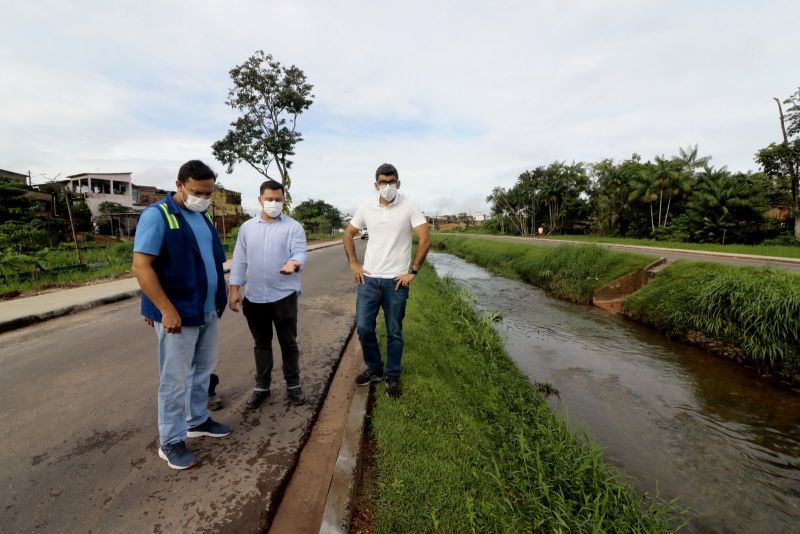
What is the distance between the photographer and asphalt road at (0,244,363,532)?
201 centimetres

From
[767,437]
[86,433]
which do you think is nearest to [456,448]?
[86,433]

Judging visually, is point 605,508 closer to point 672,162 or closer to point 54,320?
point 54,320

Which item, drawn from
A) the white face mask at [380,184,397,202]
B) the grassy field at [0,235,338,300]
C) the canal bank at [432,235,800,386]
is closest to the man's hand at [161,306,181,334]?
the white face mask at [380,184,397,202]

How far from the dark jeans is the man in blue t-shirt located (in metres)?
0.45

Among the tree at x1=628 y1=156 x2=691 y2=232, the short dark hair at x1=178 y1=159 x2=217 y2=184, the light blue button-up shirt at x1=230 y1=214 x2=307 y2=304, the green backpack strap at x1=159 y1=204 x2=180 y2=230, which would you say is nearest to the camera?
the green backpack strap at x1=159 y1=204 x2=180 y2=230

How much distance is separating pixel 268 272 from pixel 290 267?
249 millimetres

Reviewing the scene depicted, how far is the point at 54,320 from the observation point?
235 inches

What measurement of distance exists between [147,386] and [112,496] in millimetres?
1591

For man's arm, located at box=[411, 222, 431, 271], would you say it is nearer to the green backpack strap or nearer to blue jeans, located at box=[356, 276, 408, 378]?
blue jeans, located at box=[356, 276, 408, 378]

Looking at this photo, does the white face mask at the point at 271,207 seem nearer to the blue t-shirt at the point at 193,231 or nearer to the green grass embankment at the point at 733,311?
the blue t-shirt at the point at 193,231

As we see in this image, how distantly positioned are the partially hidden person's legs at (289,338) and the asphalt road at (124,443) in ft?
0.46

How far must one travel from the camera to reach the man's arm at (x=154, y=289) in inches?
80.0

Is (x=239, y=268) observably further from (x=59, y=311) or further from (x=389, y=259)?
(x=59, y=311)

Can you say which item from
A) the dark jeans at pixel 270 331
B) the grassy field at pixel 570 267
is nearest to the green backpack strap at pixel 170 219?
the dark jeans at pixel 270 331
